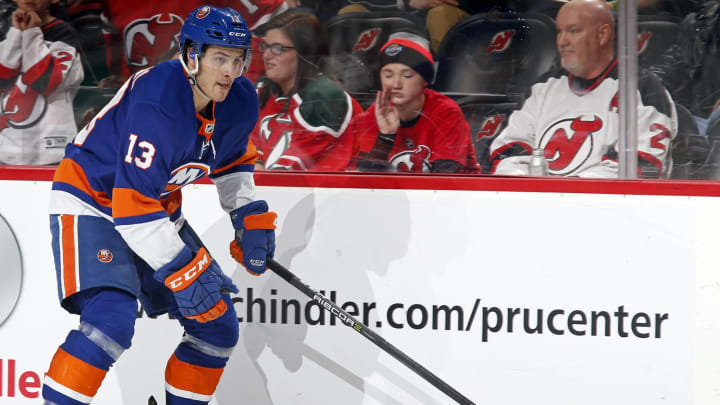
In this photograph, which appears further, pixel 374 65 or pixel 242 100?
pixel 374 65

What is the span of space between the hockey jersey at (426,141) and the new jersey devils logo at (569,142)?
25 centimetres

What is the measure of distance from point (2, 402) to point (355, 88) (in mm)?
1562

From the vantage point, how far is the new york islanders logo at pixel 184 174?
6.96 feet

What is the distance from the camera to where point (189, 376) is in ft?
7.45

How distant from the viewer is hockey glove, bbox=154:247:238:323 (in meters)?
2.01

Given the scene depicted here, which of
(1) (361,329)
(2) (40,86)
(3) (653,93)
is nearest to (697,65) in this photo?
(3) (653,93)

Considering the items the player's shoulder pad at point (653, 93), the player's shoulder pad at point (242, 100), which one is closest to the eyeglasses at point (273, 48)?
the player's shoulder pad at point (242, 100)

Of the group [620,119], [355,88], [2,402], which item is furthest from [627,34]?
[2,402]

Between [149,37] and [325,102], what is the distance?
64 cm

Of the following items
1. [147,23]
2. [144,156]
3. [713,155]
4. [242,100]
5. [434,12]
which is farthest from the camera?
[147,23]

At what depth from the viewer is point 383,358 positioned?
261 cm

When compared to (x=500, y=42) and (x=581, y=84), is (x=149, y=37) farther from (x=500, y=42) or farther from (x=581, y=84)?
(x=581, y=84)

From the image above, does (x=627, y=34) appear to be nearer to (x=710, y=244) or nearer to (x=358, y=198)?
(x=710, y=244)

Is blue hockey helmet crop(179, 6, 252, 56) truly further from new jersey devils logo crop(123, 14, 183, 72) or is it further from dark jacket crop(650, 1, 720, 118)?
dark jacket crop(650, 1, 720, 118)
